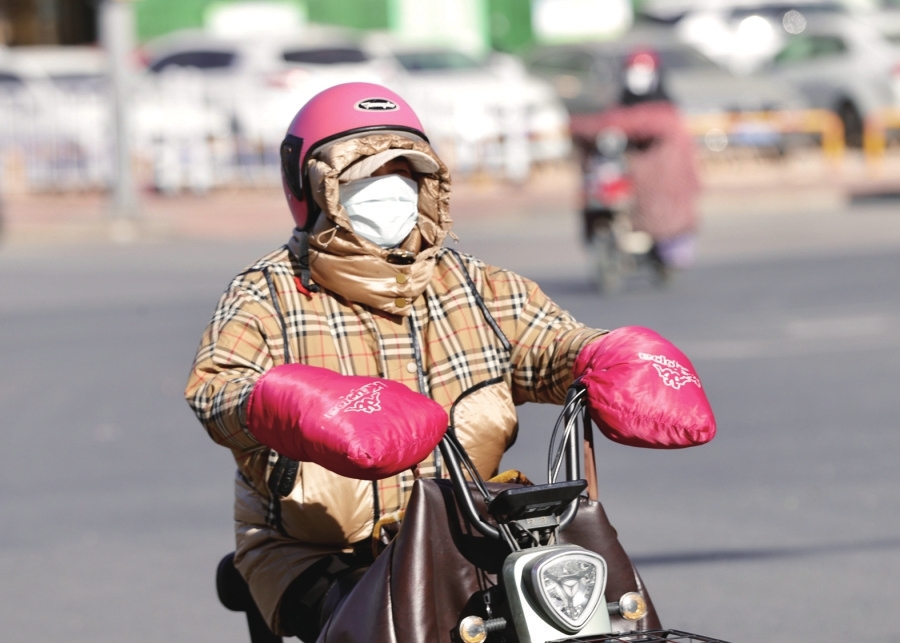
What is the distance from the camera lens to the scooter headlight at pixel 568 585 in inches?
103

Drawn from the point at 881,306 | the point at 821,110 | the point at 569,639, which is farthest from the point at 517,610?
the point at 821,110

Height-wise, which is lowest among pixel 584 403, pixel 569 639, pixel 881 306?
pixel 881 306

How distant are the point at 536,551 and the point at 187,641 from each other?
271 centimetres

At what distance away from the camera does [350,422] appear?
8.95ft

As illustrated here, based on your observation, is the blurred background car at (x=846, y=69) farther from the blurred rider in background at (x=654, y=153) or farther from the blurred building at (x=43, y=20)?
the blurred building at (x=43, y=20)

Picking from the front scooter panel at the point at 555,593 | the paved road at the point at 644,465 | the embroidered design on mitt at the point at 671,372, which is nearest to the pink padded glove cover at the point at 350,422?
the front scooter panel at the point at 555,593

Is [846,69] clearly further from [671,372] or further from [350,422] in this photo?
[350,422]

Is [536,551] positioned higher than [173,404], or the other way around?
[536,551]

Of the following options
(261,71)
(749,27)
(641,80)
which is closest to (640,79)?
(641,80)

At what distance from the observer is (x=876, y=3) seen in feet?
108

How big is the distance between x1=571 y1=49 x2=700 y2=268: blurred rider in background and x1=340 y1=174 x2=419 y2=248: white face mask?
29.6 feet

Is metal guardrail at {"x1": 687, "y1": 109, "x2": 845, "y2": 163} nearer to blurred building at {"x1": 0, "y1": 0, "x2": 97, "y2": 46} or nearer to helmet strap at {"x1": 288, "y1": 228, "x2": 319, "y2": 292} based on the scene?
blurred building at {"x1": 0, "y1": 0, "x2": 97, "y2": 46}

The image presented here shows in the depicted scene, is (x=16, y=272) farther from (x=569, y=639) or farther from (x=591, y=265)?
(x=569, y=639)

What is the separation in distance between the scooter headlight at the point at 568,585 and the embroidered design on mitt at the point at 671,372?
490 millimetres
